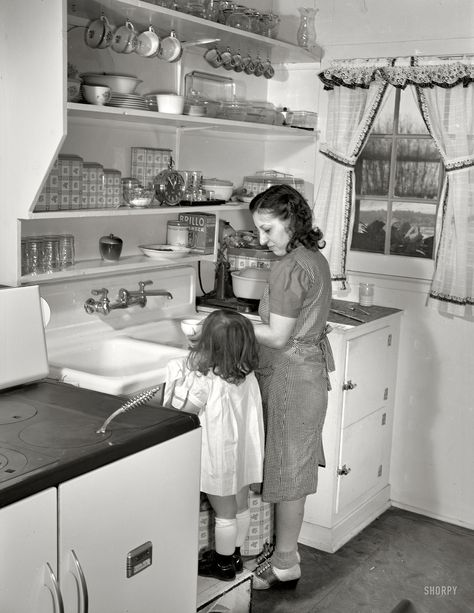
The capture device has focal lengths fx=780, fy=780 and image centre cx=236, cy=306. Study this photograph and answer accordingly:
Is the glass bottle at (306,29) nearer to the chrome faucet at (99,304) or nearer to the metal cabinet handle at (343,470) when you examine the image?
the chrome faucet at (99,304)

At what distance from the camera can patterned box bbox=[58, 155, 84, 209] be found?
2584mm

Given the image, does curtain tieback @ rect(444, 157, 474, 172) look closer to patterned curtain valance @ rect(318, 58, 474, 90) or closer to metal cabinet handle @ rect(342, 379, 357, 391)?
patterned curtain valance @ rect(318, 58, 474, 90)

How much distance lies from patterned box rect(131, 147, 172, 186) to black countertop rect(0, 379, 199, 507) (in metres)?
1.15

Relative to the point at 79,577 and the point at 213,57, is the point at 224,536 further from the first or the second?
the point at 213,57

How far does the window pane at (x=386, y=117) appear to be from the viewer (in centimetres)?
363

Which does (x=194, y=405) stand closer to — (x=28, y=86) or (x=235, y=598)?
(x=235, y=598)

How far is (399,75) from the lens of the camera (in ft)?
11.4

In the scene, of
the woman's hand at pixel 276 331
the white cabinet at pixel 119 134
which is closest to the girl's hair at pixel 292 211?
the woman's hand at pixel 276 331

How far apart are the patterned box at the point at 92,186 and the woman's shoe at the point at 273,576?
4.81ft

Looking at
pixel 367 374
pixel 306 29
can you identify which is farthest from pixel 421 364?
pixel 306 29

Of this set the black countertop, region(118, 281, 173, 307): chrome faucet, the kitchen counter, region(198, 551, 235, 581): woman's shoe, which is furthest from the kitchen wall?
the black countertop

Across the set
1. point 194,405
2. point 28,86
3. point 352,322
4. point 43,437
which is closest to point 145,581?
point 43,437

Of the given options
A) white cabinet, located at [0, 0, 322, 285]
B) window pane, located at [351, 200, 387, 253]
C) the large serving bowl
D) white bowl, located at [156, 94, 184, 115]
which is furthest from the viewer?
window pane, located at [351, 200, 387, 253]

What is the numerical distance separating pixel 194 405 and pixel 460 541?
5.51ft
